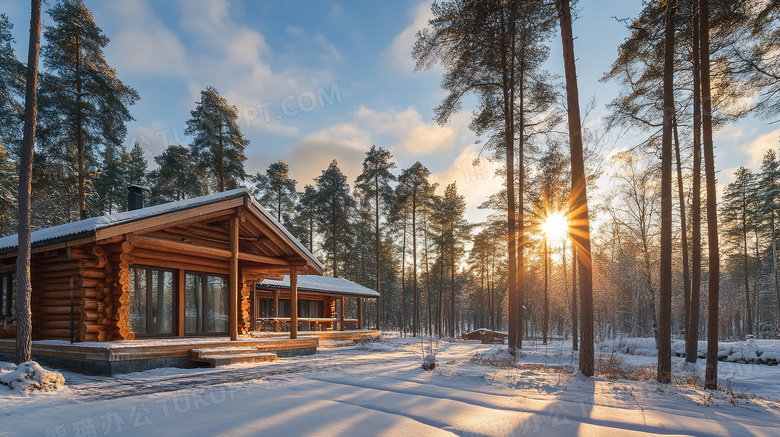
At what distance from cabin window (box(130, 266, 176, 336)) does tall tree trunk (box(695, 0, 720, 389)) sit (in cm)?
1378

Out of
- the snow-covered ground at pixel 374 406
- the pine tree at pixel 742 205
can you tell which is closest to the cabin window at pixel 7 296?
the snow-covered ground at pixel 374 406

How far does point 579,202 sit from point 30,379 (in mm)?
10650

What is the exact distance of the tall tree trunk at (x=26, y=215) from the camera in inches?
301

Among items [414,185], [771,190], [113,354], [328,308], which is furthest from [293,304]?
[771,190]

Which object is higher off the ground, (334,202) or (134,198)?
(334,202)

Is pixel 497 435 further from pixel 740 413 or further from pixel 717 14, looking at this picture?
pixel 717 14

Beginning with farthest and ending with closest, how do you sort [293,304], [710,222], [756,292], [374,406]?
[756,292], [293,304], [710,222], [374,406]

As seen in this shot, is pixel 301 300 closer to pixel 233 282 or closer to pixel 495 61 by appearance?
pixel 233 282

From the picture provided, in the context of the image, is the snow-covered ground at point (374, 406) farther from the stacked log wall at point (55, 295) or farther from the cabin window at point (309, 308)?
the cabin window at point (309, 308)

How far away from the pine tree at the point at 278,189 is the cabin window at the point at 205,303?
20709 mm

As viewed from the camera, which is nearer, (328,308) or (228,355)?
(228,355)

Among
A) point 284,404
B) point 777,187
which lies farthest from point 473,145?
point 777,187

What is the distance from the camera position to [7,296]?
37.1 feet

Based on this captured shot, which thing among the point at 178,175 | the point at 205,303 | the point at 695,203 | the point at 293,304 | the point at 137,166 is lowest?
the point at 293,304
